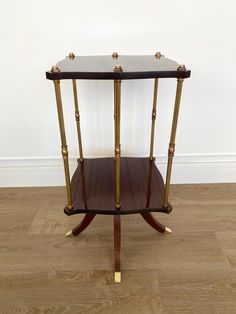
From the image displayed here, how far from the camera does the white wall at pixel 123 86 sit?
1.27 metres

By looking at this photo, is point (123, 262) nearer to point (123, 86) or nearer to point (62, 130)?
point (62, 130)

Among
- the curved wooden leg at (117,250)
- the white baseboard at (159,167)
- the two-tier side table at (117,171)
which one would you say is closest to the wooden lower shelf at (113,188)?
the two-tier side table at (117,171)

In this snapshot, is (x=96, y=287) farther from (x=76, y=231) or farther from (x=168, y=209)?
(x=168, y=209)

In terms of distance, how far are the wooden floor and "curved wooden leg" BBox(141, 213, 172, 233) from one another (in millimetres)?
28

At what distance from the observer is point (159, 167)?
1.65m

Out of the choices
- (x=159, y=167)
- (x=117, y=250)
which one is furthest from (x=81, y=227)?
(x=159, y=167)

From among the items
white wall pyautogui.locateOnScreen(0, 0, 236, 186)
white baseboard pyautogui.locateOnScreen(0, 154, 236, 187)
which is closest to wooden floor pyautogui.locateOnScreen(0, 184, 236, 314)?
white baseboard pyautogui.locateOnScreen(0, 154, 236, 187)

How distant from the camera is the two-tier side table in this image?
0.77 meters

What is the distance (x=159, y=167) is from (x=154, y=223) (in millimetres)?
465

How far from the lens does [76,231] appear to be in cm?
127

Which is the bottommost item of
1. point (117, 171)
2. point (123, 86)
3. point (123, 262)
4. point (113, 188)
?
point (123, 262)

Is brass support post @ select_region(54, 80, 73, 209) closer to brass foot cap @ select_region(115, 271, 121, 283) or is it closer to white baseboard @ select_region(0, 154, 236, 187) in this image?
brass foot cap @ select_region(115, 271, 121, 283)

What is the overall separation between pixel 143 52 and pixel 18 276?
1.16m

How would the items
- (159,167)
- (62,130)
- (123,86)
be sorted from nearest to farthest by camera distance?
(62,130)
(123,86)
(159,167)
